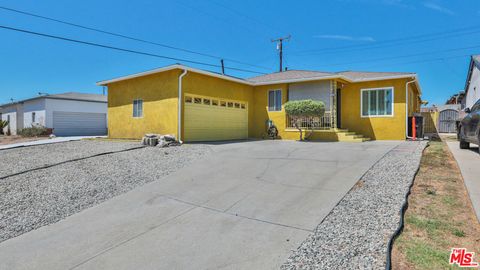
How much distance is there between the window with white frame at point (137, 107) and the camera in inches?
527

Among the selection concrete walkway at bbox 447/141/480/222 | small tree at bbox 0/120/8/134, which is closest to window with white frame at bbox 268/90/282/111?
concrete walkway at bbox 447/141/480/222

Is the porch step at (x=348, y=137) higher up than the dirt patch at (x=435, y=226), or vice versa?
the porch step at (x=348, y=137)

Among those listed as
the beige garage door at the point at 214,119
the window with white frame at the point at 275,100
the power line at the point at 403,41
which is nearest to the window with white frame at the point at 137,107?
the beige garage door at the point at 214,119

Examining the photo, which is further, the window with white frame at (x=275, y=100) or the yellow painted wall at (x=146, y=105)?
the window with white frame at (x=275, y=100)

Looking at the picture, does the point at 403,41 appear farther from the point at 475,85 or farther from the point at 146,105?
the point at 146,105

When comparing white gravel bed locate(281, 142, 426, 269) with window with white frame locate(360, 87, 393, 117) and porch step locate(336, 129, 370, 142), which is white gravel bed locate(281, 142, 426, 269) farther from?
window with white frame locate(360, 87, 393, 117)

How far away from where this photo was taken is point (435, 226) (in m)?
3.05

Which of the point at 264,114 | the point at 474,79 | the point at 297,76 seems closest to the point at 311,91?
the point at 297,76

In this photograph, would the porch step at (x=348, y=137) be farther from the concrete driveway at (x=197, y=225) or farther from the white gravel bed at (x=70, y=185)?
the white gravel bed at (x=70, y=185)

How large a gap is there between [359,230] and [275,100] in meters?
12.2

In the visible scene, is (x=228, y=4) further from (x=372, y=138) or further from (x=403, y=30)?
(x=403, y=30)

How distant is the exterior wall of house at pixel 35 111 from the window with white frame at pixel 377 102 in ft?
78.7

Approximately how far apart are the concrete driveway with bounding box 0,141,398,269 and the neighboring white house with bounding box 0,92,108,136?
21.0m

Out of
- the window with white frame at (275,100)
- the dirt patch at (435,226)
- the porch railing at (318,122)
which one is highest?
the window with white frame at (275,100)
